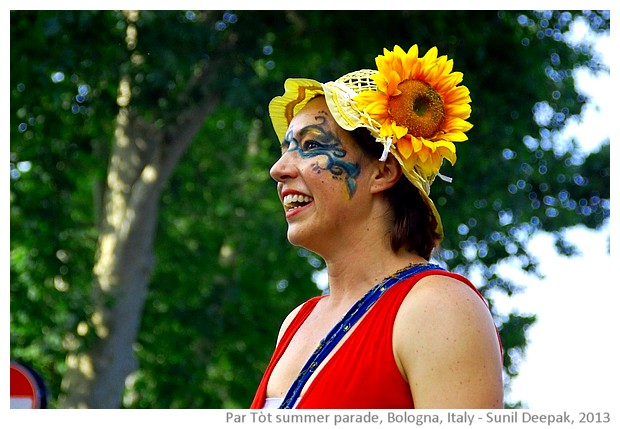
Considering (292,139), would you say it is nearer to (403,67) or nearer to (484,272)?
(403,67)

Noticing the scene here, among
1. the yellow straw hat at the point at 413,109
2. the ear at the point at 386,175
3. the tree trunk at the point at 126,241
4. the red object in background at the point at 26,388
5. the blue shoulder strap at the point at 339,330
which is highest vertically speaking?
the yellow straw hat at the point at 413,109

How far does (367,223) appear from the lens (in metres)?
3.21

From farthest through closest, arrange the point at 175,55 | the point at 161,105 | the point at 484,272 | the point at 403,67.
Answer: the point at 484,272 → the point at 161,105 → the point at 175,55 → the point at 403,67

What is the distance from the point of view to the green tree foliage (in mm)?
11688

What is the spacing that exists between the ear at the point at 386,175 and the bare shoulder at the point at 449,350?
1.69ft

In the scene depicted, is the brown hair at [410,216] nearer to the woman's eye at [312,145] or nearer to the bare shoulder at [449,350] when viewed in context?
the woman's eye at [312,145]

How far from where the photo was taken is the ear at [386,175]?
3238 mm

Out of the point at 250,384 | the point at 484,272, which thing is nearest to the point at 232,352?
the point at 250,384

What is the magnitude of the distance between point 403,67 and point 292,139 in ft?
1.38

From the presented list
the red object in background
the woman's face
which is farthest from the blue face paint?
the red object in background

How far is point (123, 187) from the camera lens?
13.1m

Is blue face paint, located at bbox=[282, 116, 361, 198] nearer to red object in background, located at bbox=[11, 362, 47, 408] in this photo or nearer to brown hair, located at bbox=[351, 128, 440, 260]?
brown hair, located at bbox=[351, 128, 440, 260]

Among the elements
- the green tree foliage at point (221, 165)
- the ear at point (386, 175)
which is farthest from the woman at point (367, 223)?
the green tree foliage at point (221, 165)
